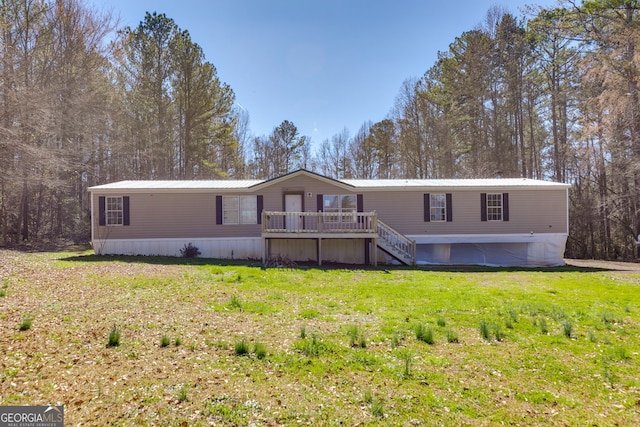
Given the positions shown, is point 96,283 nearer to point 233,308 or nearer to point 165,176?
point 233,308

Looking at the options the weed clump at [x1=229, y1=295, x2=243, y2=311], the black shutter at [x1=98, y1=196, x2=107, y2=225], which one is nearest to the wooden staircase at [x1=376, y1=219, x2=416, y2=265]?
the weed clump at [x1=229, y1=295, x2=243, y2=311]

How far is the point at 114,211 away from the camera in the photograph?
14422 millimetres

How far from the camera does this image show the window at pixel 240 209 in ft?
48.6

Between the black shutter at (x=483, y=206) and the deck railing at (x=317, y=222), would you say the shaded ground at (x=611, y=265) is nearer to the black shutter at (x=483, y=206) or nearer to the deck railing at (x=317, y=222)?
the black shutter at (x=483, y=206)

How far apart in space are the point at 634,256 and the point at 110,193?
27.3 meters

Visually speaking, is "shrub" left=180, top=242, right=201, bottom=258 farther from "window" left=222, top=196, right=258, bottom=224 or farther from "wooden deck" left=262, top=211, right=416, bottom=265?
"wooden deck" left=262, top=211, right=416, bottom=265

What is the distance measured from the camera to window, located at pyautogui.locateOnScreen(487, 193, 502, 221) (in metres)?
15.1

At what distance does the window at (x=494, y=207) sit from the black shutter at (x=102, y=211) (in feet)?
55.8

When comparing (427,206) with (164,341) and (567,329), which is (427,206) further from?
(164,341)

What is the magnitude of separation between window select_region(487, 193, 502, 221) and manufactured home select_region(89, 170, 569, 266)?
0.15 ft

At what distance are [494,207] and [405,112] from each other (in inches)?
529

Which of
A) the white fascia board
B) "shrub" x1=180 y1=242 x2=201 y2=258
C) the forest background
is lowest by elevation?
"shrub" x1=180 y1=242 x2=201 y2=258

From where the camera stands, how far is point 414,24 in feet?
48.0

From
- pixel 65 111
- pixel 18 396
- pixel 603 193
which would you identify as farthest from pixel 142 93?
pixel 603 193
